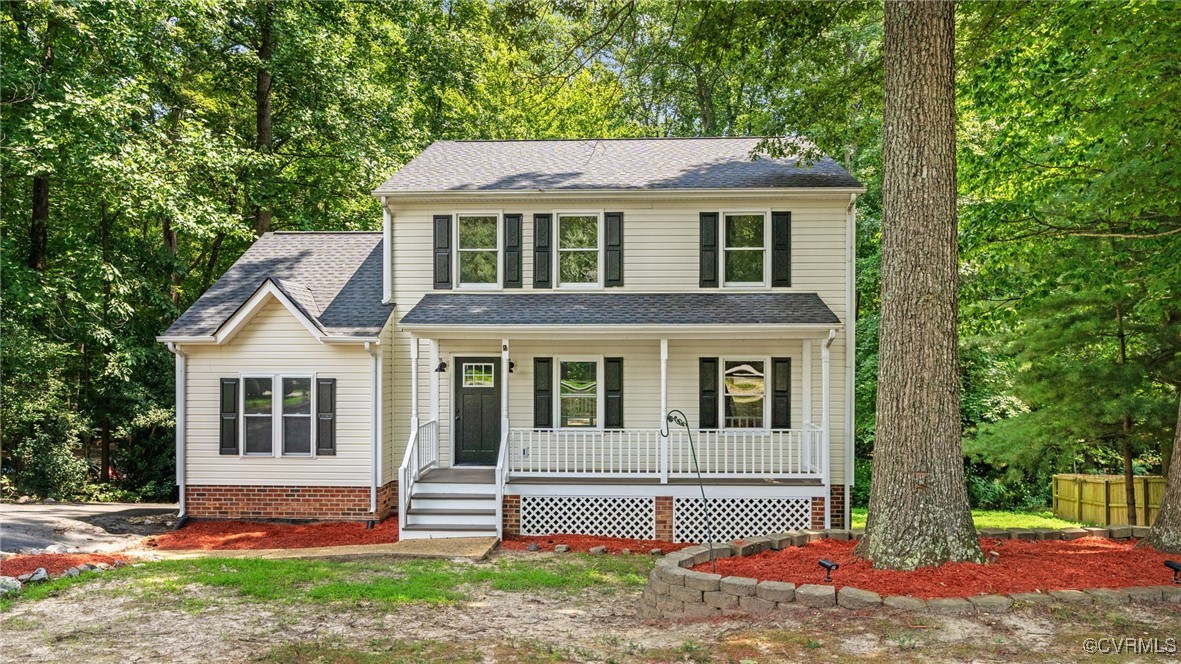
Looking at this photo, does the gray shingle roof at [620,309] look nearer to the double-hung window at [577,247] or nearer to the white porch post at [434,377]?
the double-hung window at [577,247]

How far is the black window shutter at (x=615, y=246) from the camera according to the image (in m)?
13.0

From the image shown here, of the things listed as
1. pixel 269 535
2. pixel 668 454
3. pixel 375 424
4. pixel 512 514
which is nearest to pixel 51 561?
pixel 269 535

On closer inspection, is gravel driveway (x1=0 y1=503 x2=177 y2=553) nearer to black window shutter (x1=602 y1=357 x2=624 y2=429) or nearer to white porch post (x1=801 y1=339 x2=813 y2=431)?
black window shutter (x1=602 y1=357 x2=624 y2=429)

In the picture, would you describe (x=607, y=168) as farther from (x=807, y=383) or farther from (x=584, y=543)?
(x=584, y=543)

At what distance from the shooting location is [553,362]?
13.1 meters

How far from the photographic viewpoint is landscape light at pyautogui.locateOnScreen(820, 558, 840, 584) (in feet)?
21.0

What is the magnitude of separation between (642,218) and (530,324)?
291 cm

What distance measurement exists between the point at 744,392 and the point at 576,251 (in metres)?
3.95

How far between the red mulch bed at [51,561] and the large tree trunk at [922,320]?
31.2 ft

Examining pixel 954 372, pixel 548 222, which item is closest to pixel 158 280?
pixel 548 222

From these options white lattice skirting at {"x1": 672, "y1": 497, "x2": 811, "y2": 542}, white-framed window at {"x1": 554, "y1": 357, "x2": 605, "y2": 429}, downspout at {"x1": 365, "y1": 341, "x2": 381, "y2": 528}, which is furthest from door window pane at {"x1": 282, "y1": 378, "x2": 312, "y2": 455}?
white lattice skirting at {"x1": 672, "y1": 497, "x2": 811, "y2": 542}

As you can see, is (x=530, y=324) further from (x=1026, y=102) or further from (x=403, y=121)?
(x=403, y=121)

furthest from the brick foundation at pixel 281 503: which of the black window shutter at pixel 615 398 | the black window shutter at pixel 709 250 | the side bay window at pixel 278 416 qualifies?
the black window shutter at pixel 709 250

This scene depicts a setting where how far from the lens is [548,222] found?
1313 cm
